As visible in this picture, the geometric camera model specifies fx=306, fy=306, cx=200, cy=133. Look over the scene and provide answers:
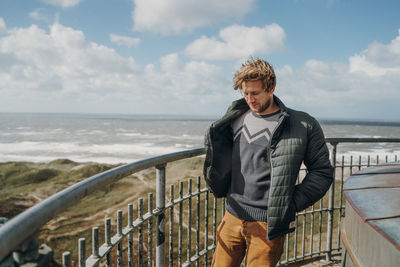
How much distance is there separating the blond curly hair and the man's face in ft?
0.09

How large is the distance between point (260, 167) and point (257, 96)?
1.62 feet

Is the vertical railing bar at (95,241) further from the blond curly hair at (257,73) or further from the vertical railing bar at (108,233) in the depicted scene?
the blond curly hair at (257,73)

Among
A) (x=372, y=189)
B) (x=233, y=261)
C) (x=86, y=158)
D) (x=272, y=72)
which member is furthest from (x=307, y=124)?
(x=86, y=158)

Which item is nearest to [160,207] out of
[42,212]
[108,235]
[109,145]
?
[108,235]

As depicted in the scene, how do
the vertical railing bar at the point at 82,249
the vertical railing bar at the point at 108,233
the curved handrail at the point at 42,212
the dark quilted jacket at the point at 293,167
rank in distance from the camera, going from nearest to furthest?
the curved handrail at the point at 42,212
the vertical railing bar at the point at 82,249
the vertical railing bar at the point at 108,233
the dark quilted jacket at the point at 293,167

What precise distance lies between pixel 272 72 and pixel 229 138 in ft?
1.89

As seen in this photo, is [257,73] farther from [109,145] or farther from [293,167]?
[109,145]

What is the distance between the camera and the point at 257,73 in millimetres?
2104

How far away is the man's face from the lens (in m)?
2.13

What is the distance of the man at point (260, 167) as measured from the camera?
6.54ft

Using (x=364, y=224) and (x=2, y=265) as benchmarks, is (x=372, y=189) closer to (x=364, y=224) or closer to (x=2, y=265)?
(x=364, y=224)

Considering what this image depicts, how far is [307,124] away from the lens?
207 centimetres

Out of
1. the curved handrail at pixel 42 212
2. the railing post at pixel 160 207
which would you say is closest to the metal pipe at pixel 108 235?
the curved handrail at pixel 42 212

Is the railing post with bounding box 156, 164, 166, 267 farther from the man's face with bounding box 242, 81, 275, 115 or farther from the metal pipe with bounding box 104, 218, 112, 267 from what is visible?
the man's face with bounding box 242, 81, 275, 115
